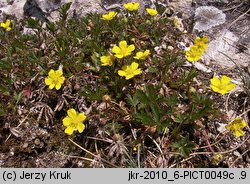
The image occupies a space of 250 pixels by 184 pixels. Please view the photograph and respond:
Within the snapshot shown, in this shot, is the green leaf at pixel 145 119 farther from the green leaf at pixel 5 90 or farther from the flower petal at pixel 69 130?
the green leaf at pixel 5 90

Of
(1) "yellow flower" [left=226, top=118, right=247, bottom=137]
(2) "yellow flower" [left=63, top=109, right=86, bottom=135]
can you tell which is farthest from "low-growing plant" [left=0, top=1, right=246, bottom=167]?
(1) "yellow flower" [left=226, top=118, right=247, bottom=137]

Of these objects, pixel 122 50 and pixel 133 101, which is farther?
pixel 122 50

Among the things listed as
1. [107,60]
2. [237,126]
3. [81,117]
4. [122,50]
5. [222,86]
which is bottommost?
[237,126]

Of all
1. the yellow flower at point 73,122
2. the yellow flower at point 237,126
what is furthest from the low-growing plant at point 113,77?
the yellow flower at point 237,126

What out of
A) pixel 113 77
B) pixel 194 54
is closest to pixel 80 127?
pixel 113 77

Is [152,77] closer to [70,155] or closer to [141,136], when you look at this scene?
[141,136]

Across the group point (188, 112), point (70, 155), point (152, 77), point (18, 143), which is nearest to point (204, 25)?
point (152, 77)

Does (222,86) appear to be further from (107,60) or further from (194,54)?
(107,60)
